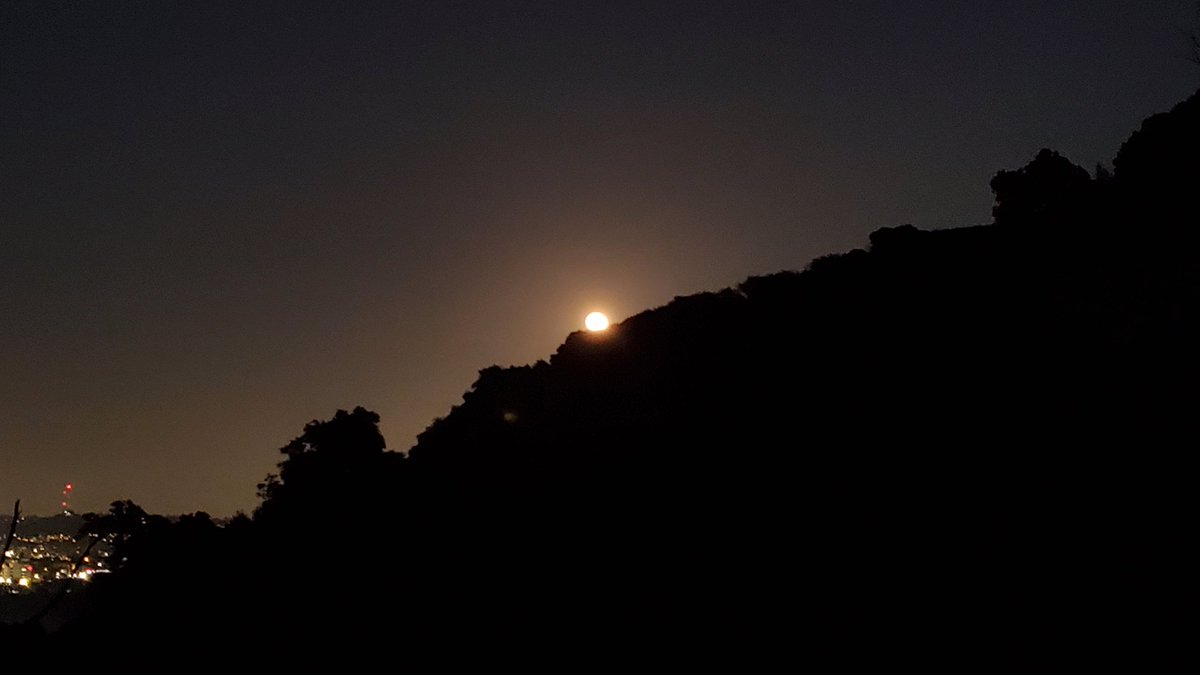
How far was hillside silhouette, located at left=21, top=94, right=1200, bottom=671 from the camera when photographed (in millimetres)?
31219

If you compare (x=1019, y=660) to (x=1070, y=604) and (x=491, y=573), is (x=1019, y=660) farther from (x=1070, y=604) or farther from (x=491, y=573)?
(x=491, y=573)

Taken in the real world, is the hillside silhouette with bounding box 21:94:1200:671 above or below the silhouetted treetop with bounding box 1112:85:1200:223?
below

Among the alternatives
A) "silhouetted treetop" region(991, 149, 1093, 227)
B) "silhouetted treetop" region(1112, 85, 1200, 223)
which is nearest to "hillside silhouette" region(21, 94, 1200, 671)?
"silhouetted treetop" region(1112, 85, 1200, 223)


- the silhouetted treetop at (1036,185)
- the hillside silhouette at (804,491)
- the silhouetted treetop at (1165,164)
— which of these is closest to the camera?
the hillside silhouette at (804,491)

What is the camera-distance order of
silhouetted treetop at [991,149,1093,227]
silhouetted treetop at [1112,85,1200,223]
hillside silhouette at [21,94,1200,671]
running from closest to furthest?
hillside silhouette at [21,94,1200,671] → silhouetted treetop at [1112,85,1200,223] → silhouetted treetop at [991,149,1093,227]

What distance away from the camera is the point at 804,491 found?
39656 millimetres

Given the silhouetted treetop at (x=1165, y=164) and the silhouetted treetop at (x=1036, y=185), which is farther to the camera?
the silhouetted treetop at (x=1036, y=185)

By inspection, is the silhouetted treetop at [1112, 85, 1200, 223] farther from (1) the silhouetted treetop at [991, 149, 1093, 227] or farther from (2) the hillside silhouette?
(1) the silhouetted treetop at [991, 149, 1093, 227]

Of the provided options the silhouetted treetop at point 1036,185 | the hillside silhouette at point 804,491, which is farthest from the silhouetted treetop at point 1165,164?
the silhouetted treetop at point 1036,185

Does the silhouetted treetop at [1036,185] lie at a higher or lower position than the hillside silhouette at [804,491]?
higher

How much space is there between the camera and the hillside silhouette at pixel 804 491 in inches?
1229

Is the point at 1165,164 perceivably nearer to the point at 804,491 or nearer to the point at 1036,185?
the point at 1036,185

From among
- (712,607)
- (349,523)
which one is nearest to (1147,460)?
(712,607)

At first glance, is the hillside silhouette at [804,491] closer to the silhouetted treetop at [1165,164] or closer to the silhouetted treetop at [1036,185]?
the silhouetted treetop at [1165,164]
